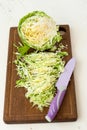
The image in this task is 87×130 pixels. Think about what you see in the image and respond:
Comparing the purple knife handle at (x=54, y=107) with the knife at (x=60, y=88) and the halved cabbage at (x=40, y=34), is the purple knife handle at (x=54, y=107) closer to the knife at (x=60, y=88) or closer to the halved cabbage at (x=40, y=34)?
the knife at (x=60, y=88)

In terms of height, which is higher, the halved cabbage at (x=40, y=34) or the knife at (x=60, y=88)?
the halved cabbage at (x=40, y=34)

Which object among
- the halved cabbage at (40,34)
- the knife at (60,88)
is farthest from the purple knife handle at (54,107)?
the halved cabbage at (40,34)

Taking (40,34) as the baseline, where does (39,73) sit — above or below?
below

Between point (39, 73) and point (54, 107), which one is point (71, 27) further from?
point (54, 107)

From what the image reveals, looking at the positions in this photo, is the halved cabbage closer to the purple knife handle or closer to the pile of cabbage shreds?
the pile of cabbage shreds

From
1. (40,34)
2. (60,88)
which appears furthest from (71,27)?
(60,88)

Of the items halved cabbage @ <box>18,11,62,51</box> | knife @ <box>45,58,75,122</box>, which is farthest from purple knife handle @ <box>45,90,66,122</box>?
halved cabbage @ <box>18,11,62,51</box>

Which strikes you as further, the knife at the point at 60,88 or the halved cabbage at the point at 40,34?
the halved cabbage at the point at 40,34
